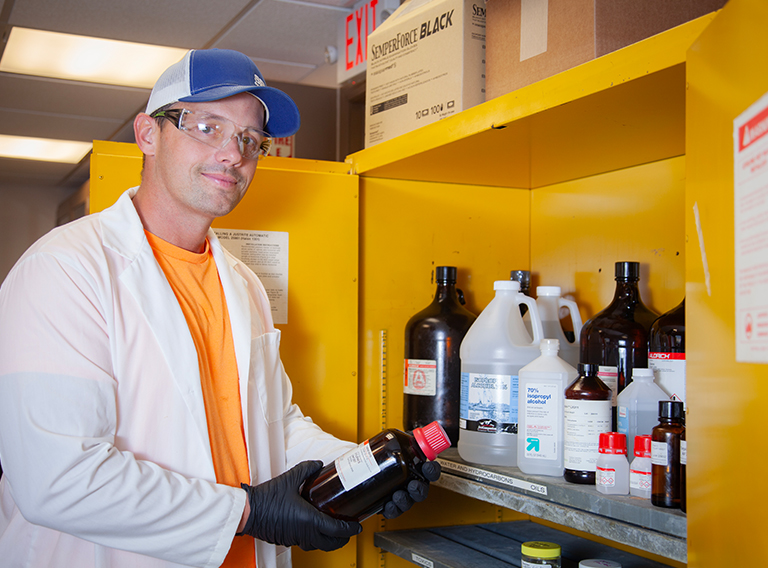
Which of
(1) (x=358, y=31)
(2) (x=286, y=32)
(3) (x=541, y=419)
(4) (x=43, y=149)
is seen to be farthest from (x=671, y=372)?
(4) (x=43, y=149)

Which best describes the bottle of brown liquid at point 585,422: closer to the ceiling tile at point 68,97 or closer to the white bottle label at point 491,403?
the white bottle label at point 491,403

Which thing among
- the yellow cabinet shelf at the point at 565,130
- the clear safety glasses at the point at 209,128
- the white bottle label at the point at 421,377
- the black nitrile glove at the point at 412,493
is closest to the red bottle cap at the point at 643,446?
the black nitrile glove at the point at 412,493

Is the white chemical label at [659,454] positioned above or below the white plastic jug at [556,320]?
below

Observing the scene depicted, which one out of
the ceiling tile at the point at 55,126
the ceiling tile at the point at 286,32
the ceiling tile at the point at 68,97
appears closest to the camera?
the ceiling tile at the point at 286,32

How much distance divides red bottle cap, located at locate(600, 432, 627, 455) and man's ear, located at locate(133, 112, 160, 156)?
112 cm

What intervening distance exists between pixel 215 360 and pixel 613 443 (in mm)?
846

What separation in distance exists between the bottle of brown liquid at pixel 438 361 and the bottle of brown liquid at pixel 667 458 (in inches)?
29.8

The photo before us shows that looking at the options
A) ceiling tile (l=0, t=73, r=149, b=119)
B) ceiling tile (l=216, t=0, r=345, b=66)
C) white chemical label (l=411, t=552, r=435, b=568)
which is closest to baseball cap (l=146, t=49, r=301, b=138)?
white chemical label (l=411, t=552, r=435, b=568)

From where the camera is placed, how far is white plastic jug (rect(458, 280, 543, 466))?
1543mm

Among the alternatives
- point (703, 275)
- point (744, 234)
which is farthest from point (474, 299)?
point (744, 234)

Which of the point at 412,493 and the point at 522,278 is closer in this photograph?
the point at 412,493

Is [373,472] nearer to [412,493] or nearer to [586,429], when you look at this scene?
[412,493]

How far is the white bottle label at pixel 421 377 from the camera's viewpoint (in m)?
1.85

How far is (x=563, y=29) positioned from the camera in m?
1.32
